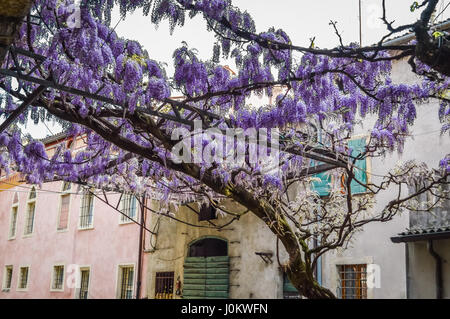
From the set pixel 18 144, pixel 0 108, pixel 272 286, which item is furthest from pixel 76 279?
pixel 0 108

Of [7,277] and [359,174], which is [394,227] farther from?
[7,277]

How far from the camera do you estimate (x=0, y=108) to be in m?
8.20

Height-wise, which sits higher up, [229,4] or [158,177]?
[229,4]

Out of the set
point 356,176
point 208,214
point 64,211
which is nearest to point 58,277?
point 64,211

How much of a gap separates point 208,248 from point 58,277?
26.7 ft

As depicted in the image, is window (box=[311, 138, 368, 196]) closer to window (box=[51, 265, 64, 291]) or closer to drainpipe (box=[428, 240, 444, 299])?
drainpipe (box=[428, 240, 444, 299])

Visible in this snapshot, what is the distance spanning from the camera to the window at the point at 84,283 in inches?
832

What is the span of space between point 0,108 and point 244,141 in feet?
11.3

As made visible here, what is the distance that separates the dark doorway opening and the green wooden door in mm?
461

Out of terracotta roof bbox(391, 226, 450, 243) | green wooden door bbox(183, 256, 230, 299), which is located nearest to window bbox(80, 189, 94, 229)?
green wooden door bbox(183, 256, 230, 299)

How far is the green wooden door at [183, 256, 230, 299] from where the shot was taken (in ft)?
53.2

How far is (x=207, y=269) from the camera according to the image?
16719 mm
